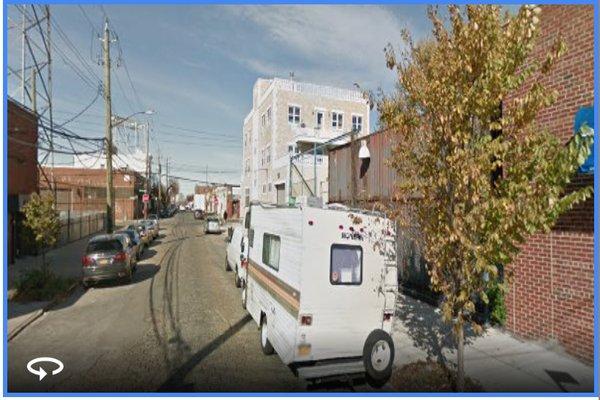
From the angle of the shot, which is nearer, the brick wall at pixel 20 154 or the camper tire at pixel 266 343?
the camper tire at pixel 266 343

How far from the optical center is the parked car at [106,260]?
14117 mm

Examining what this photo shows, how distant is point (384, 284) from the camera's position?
699cm

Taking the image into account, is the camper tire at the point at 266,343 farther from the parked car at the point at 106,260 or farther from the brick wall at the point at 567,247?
the parked car at the point at 106,260

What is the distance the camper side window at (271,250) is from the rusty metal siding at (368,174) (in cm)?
438

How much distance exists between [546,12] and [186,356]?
9.61 metres

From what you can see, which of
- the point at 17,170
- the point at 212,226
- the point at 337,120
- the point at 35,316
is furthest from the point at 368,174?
the point at 337,120

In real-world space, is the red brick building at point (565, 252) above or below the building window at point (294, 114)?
below

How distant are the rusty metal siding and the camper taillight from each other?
20.3 ft

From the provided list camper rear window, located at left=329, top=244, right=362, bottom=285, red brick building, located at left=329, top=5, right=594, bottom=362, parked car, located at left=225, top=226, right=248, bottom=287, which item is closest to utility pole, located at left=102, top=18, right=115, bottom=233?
parked car, located at left=225, top=226, right=248, bottom=287

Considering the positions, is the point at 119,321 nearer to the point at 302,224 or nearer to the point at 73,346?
the point at 73,346

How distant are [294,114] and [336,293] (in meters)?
33.3

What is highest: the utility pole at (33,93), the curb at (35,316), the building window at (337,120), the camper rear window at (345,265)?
the building window at (337,120)

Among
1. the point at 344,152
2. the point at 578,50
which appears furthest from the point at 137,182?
the point at 578,50

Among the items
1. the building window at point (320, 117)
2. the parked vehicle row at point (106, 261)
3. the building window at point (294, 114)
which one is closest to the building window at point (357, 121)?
the building window at point (320, 117)
